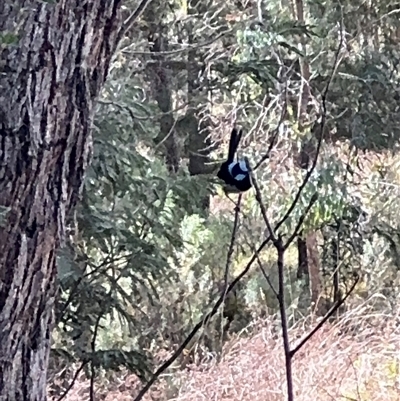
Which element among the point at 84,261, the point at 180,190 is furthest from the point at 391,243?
the point at 84,261

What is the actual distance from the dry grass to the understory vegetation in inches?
0.5

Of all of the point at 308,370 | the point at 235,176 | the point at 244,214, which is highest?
the point at 235,176

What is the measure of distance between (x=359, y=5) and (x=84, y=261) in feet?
7.53

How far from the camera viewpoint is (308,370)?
389 centimetres

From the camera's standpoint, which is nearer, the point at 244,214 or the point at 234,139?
the point at 234,139

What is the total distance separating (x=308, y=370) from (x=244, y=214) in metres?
0.86

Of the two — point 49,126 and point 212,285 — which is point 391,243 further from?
point 49,126

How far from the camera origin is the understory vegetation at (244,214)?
301 centimetres

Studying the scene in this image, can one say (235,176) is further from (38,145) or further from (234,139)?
(38,145)

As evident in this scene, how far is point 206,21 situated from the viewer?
16.3 ft

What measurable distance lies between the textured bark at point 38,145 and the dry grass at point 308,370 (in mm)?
2184

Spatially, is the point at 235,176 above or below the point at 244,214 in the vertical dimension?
above

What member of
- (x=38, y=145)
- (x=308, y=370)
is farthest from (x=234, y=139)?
(x=308, y=370)

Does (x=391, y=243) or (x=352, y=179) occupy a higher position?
(x=352, y=179)
